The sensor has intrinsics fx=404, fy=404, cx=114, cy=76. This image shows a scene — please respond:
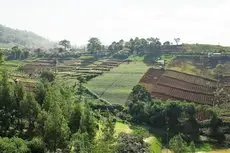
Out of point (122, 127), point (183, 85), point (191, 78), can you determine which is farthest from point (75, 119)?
point (191, 78)

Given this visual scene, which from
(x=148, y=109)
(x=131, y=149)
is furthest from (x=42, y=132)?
(x=148, y=109)

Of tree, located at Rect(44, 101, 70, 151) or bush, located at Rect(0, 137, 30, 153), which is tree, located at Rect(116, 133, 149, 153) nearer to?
tree, located at Rect(44, 101, 70, 151)

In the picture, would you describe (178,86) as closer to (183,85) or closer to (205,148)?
(183,85)

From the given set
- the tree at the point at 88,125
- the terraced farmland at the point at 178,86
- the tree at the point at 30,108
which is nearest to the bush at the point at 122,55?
the terraced farmland at the point at 178,86

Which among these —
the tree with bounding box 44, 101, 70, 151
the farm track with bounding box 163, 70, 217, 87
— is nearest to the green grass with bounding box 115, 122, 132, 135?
the tree with bounding box 44, 101, 70, 151

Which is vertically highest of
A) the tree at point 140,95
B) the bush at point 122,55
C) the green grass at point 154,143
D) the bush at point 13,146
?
the bush at point 122,55

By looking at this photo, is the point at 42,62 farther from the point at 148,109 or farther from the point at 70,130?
the point at 70,130

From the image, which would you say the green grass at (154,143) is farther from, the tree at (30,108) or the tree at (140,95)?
the tree at (30,108)
